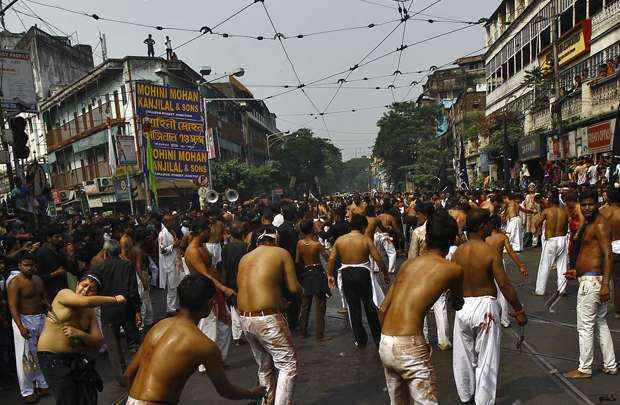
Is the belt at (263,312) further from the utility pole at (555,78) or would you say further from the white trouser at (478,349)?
the utility pole at (555,78)

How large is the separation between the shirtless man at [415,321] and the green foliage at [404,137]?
46115mm

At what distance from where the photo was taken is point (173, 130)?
771 inches

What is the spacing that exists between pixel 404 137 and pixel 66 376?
179ft

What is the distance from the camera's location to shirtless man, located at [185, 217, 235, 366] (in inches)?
239

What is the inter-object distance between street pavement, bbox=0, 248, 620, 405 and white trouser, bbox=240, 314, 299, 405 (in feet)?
3.01

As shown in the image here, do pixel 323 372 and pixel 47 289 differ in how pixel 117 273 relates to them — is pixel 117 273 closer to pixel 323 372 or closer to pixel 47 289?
pixel 47 289

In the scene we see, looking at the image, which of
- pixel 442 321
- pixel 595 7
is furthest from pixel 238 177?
pixel 442 321

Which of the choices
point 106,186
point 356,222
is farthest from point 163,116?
point 356,222

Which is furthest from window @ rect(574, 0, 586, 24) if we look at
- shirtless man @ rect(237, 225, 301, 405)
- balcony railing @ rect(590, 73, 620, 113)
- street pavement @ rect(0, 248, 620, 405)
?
shirtless man @ rect(237, 225, 301, 405)

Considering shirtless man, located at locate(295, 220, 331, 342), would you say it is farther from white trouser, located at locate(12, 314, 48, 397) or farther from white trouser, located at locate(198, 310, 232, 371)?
white trouser, located at locate(12, 314, 48, 397)

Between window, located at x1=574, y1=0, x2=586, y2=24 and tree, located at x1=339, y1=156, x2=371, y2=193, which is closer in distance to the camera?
window, located at x1=574, y1=0, x2=586, y2=24

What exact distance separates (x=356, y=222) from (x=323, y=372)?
6.31 ft

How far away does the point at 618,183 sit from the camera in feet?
42.2

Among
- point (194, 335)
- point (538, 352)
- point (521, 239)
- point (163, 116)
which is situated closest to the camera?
point (194, 335)
